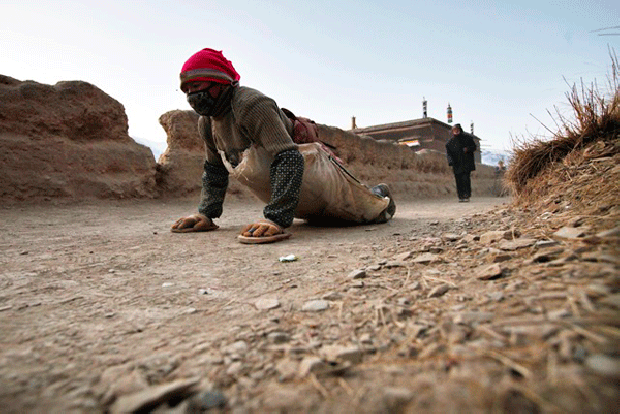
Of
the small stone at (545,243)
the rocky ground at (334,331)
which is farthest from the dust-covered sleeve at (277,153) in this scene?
the small stone at (545,243)

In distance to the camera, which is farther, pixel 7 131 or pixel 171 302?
pixel 7 131

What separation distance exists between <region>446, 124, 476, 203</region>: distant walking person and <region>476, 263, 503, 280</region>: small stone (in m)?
5.41

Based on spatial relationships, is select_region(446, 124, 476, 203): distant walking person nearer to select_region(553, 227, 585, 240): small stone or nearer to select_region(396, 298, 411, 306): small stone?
select_region(553, 227, 585, 240): small stone

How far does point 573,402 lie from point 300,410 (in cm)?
28

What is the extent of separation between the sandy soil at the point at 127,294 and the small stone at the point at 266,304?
0.02m

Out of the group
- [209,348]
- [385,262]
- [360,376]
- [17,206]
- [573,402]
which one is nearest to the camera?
[573,402]

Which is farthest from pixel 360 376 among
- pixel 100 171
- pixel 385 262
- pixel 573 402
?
pixel 100 171

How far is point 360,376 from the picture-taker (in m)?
0.46

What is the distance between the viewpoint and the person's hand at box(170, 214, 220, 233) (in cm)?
202

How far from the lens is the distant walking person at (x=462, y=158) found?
5.79 metres

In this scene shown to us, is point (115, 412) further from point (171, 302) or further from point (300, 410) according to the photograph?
point (171, 302)

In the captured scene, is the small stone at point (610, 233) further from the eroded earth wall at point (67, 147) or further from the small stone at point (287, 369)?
the eroded earth wall at point (67, 147)

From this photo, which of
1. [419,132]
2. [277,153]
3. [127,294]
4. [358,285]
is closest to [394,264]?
[358,285]

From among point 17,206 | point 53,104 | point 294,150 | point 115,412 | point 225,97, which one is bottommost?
point 115,412
